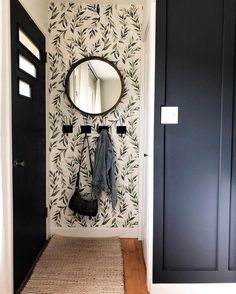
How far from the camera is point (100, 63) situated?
3.12 m

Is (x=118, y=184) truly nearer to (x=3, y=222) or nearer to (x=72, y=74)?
(x=72, y=74)

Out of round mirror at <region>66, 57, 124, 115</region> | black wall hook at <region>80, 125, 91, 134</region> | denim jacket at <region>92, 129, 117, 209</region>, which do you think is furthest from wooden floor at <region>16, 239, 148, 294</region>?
round mirror at <region>66, 57, 124, 115</region>

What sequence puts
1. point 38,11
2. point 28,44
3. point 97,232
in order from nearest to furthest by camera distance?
point 28,44 < point 38,11 < point 97,232

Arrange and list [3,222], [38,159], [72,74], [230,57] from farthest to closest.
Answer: [72,74], [38,159], [230,57], [3,222]

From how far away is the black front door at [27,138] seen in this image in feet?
6.97

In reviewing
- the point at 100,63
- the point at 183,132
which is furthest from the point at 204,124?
the point at 100,63

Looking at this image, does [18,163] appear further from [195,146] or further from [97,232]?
[97,232]

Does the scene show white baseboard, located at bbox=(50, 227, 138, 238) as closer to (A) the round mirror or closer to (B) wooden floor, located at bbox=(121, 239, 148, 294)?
(B) wooden floor, located at bbox=(121, 239, 148, 294)

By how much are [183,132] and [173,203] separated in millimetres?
497

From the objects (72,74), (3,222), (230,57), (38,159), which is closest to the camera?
(3,222)

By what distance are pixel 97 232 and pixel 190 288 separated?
4.26 feet

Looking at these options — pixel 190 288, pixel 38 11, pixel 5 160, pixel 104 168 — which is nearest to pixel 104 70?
pixel 38 11

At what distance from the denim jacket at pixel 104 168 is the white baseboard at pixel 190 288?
1.12 metres

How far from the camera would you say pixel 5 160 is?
1.93 metres
